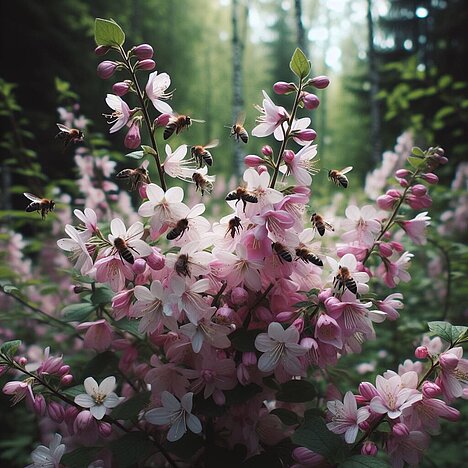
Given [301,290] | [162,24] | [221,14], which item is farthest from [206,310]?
[221,14]

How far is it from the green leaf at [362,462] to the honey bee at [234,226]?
0.39 m

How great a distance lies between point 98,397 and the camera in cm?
77

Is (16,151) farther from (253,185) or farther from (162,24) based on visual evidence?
(162,24)

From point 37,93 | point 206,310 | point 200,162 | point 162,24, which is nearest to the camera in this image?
point 206,310

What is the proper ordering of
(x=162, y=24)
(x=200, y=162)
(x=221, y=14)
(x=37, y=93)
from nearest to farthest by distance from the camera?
1. (x=200, y=162)
2. (x=37, y=93)
3. (x=162, y=24)
4. (x=221, y=14)

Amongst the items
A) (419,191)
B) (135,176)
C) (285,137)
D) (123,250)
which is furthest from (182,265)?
(419,191)

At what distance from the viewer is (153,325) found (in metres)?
0.74

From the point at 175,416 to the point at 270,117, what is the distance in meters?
0.55

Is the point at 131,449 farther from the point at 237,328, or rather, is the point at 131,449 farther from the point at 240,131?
the point at 240,131

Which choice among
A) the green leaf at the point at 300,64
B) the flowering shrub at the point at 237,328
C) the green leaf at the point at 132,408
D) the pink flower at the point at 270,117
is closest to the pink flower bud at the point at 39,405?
the flowering shrub at the point at 237,328

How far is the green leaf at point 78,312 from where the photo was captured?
3.06 ft

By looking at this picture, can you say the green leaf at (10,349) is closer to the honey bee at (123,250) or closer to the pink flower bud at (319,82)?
the honey bee at (123,250)

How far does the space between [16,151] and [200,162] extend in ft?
4.84

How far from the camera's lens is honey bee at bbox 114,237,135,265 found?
2.35 ft
